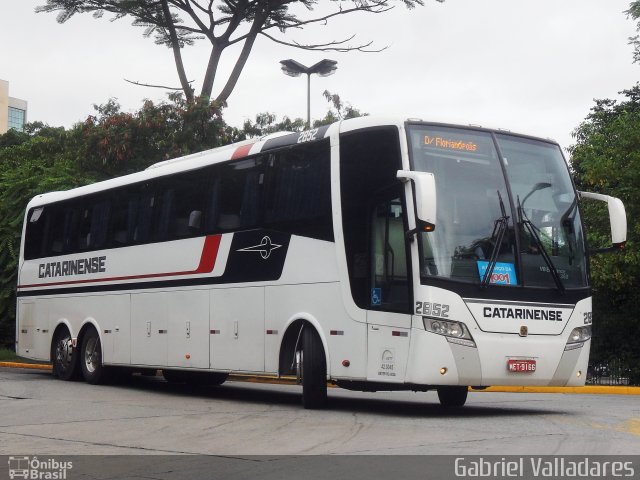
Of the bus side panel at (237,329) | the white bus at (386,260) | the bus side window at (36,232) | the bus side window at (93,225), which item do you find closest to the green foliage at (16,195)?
the bus side window at (36,232)

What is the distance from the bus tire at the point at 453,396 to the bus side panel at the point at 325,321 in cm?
171

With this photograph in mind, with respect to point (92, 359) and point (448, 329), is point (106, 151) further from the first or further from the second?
point (448, 329)

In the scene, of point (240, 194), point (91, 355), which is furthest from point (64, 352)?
point (240, 194)

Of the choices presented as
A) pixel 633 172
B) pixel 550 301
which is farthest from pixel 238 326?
pixel 633 172

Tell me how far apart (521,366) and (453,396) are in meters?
2.13

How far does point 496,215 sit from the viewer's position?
13.2 m

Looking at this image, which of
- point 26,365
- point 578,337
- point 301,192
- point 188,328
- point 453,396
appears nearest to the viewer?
point 578,337

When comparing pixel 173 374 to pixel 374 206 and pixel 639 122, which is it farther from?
pixel 639 122

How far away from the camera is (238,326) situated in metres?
16.2

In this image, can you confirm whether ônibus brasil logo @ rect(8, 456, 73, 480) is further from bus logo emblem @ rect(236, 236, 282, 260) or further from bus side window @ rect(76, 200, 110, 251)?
bus side window @ rect(76, 200, 110, 251)

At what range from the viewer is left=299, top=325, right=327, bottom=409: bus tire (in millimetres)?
14117

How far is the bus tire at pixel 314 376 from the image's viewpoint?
14.1 meters

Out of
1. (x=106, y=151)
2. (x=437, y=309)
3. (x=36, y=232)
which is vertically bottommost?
(x=437, y=309)

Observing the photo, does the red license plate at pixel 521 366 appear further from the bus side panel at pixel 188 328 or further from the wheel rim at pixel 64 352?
the wheel rim at pixel 64 352
